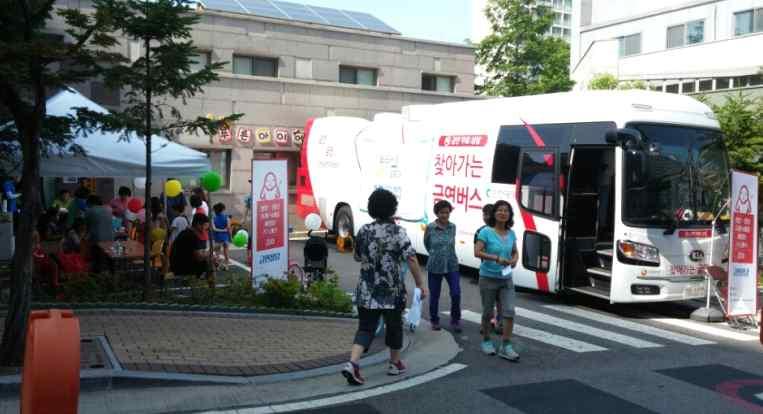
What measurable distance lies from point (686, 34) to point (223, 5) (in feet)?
85.2

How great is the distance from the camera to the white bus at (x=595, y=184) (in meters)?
11.1

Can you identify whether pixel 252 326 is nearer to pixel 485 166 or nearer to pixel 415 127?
pixel 485 166

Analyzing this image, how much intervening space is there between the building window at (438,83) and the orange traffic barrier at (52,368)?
2484 centimetres

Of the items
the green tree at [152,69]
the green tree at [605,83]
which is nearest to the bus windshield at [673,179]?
the green tree at [152,69]

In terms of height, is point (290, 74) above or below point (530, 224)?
above

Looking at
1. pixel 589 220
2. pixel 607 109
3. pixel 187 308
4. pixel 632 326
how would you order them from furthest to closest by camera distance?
pixel 589 220 < pixel 607 109 < pixel 632 326 < pixel 187 308

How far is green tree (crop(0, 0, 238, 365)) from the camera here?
278 inches

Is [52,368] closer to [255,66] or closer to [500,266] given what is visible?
[500,266]

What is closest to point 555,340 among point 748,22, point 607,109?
point 607,109

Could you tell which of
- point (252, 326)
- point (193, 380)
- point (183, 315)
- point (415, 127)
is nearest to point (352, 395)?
point (193, 380)

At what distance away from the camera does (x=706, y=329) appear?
10672mm

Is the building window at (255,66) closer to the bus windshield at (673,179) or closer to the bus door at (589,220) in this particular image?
the bus door at (589,220)

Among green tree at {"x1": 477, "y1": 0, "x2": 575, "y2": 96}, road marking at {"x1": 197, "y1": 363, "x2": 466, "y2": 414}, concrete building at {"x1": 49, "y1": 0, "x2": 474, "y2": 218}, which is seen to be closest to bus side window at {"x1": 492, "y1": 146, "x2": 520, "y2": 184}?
road marking at {"x1": 197, "y1": 363, "x2": 466, "y2": 414}

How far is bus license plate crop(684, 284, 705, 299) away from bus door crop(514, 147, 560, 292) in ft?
6.29
